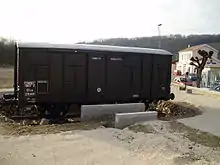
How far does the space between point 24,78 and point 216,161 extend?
7.08 metres

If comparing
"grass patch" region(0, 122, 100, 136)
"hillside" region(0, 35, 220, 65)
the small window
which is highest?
"hillside" region(0, 35, 220, 65)

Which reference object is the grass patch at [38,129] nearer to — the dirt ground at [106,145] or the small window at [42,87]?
the dirt ground at [106,145]

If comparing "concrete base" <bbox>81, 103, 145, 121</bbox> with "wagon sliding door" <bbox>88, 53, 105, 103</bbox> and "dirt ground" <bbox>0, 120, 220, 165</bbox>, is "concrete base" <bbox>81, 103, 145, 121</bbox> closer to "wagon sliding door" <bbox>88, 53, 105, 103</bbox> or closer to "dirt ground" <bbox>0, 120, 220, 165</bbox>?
"wagon sliding door" <bbox>88, 53, 105, 103</bbox>

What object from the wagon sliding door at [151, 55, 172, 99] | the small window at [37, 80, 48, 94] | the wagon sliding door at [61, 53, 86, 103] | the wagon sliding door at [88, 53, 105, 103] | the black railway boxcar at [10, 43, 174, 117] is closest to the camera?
the black railway boxcar at [10, 43, 174, 117]

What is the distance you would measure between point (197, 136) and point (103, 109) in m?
3.66

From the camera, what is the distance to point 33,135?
8.11 meters

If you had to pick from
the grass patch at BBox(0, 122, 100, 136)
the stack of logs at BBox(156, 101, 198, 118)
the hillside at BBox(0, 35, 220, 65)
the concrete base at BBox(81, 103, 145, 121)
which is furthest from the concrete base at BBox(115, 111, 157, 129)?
the hillside at BBox(0, 35, 220, 65)

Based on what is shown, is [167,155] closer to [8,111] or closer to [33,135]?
[33,135]

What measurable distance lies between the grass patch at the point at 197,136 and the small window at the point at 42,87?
4602mm

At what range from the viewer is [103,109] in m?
11.1

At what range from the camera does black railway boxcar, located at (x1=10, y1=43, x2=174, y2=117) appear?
36.1 feet

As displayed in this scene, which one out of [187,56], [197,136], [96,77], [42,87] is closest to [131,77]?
[96,77]

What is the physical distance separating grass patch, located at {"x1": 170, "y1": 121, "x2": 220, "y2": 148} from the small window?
4.60 meters

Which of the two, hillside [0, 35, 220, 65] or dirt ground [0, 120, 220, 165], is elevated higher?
hillside [0, 35, 220, 65]
